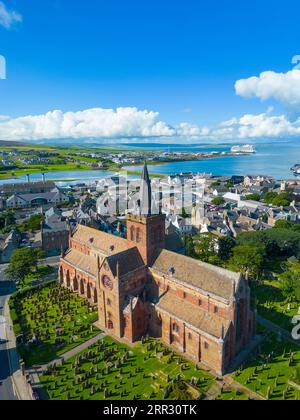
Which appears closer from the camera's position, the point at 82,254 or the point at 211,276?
the point at 211,276

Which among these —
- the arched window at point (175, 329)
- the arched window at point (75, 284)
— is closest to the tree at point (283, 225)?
the arched window at point (175, 329)

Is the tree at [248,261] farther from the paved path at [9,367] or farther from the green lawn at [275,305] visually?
the paved path at [9,367]

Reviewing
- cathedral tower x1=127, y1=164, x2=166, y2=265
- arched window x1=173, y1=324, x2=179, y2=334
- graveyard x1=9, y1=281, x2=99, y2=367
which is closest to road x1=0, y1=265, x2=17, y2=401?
graveyard x1=9, y1=281, x2=99, y2=367

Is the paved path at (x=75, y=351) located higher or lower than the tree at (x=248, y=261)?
lower

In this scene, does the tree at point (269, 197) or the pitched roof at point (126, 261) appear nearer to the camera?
the pitched roof at point (126, 261)

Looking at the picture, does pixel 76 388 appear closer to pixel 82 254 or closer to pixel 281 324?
pixel 82 254

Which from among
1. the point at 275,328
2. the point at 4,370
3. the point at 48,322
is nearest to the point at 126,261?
the point at 48,322

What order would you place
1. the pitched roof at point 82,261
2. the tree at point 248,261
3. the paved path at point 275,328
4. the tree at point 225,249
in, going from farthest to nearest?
the tree at point 225,249
the tree at point 248,261
the pitched roof at point 82,261
the paved path at point 275,328
